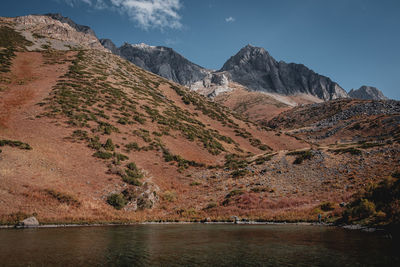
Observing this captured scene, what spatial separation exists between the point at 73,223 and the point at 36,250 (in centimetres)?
1056

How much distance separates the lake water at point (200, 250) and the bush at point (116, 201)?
1134cm

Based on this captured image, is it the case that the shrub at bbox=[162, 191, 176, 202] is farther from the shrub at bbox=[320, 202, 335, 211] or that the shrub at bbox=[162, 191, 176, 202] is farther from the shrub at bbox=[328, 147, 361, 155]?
the shrub at bbox=[328, 147, 361, 155]

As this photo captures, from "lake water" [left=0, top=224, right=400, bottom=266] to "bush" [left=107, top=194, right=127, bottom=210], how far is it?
1134 centimetres

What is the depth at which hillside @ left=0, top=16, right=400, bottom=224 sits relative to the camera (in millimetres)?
25406

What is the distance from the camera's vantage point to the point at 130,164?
36188mm

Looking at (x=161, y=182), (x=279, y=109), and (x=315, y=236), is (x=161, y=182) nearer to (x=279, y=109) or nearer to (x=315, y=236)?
(x=315, y=236)

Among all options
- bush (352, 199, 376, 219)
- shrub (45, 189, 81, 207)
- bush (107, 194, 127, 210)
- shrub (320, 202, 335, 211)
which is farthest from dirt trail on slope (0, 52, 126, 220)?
bush (352, 199, 376, 219)

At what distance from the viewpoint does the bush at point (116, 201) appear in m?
27.2

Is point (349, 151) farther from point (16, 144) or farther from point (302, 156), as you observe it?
point (16, 144)

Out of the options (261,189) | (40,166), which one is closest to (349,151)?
(261,189)

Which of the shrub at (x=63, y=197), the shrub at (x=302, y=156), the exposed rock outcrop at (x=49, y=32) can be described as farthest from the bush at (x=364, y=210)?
the exposed rock outcrop at (x=49, y=32)

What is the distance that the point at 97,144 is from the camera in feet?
126

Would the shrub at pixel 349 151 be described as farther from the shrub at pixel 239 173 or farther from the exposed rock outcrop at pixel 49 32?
the exposed rock outcrop at pixel 49 32

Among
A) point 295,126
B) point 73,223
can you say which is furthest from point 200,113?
point 73,223
